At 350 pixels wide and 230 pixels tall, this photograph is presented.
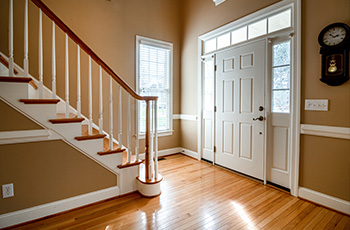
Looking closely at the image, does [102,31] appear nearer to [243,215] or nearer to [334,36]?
[334,36]

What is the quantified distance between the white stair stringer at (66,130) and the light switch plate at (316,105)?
7.61ft

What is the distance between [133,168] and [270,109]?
6.89 ft

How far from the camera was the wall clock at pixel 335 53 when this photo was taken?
202 cm

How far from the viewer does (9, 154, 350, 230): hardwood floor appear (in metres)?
1.90

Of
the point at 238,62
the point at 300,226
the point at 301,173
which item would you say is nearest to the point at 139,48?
the point at 238,62

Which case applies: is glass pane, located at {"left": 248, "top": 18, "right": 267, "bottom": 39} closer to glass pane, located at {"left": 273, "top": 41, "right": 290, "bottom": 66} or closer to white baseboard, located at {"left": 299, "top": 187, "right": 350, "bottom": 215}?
glass pane, located at {"left": 273, "top": 41, "right": 290, "bottom": 66}

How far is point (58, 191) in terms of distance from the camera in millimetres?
2068

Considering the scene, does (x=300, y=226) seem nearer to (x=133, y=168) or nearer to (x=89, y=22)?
(x=133, y=168)

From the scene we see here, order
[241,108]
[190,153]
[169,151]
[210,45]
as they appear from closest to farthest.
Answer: [241,108] → [210,45] → [190,153] → [169,151]

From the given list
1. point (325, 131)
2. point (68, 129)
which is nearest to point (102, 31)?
point (68, 129)

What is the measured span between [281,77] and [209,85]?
1.40 m

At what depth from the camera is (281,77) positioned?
263cm

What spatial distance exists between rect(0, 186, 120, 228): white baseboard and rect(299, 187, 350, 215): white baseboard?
2.37m

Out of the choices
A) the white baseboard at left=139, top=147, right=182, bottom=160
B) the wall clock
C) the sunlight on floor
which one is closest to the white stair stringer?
the sunlight on floor
